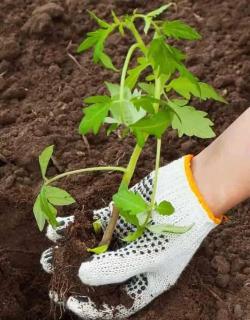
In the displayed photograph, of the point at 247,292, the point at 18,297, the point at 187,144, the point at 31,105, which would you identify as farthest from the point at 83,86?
the point at 247,292

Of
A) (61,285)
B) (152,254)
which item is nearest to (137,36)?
(152,254)

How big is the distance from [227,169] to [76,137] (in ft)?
2.10

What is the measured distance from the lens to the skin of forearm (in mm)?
1515

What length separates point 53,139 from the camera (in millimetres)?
1996

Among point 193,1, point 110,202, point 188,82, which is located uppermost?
point 188,82

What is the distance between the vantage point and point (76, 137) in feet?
6.63

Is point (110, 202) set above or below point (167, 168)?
below

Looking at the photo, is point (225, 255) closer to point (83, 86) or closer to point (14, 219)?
point (14, 219)

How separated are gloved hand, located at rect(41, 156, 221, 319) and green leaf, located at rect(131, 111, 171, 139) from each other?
0.43 metres

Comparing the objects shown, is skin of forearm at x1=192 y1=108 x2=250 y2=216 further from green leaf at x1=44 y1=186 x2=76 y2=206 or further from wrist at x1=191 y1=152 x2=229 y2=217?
green leaf at x1=44 y1=186 x2=76 y2=206

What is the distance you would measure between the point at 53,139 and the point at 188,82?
2.44ft

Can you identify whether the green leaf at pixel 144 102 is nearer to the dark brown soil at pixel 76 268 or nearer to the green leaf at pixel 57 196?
the green leaf at pixel 57 196

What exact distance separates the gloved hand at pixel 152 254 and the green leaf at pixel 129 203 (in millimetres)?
250

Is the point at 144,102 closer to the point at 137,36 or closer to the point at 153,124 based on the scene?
the point at 153,124
